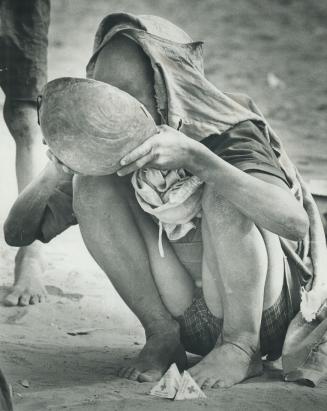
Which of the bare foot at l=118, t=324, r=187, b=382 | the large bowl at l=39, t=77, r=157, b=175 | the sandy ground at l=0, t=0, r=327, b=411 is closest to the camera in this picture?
the large bowl at l=39, t=77, r=157, b=175

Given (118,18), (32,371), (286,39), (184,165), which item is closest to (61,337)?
(32,371)

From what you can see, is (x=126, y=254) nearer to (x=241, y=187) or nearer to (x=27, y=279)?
(x=241, y=187)

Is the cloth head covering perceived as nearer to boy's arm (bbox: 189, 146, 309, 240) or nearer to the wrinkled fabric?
the wrinkled fabric

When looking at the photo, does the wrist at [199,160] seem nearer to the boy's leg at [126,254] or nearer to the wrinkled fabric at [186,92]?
the wrinkled fabric at [186,92]

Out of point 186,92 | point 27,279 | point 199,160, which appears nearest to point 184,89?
point 186,92

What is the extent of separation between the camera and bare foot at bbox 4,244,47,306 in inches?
111

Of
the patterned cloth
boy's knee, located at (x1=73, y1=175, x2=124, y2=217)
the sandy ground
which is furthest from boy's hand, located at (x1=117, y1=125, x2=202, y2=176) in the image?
the sandy ground

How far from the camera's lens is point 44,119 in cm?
189

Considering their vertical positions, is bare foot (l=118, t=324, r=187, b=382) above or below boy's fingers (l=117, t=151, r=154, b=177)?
below

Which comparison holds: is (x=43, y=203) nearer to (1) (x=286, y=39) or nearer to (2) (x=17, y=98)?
(2) (x=17, y=98)

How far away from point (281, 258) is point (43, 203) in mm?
782

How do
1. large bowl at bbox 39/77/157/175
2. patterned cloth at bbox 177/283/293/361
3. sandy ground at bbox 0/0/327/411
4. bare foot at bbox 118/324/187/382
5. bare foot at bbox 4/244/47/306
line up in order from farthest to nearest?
bare foot at bbox 4/244/47/306 < patterned cloth at bbox 177/283/293/361 < bare foot at bbox 118/324/187/382 < sandy ground at bbox 0/0/327/411 < large bowl at bbox 39/77/157/175

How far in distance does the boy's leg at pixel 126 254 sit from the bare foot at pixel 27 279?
26.4 inches

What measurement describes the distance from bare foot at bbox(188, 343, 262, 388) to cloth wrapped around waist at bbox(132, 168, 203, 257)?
36 centimetres
